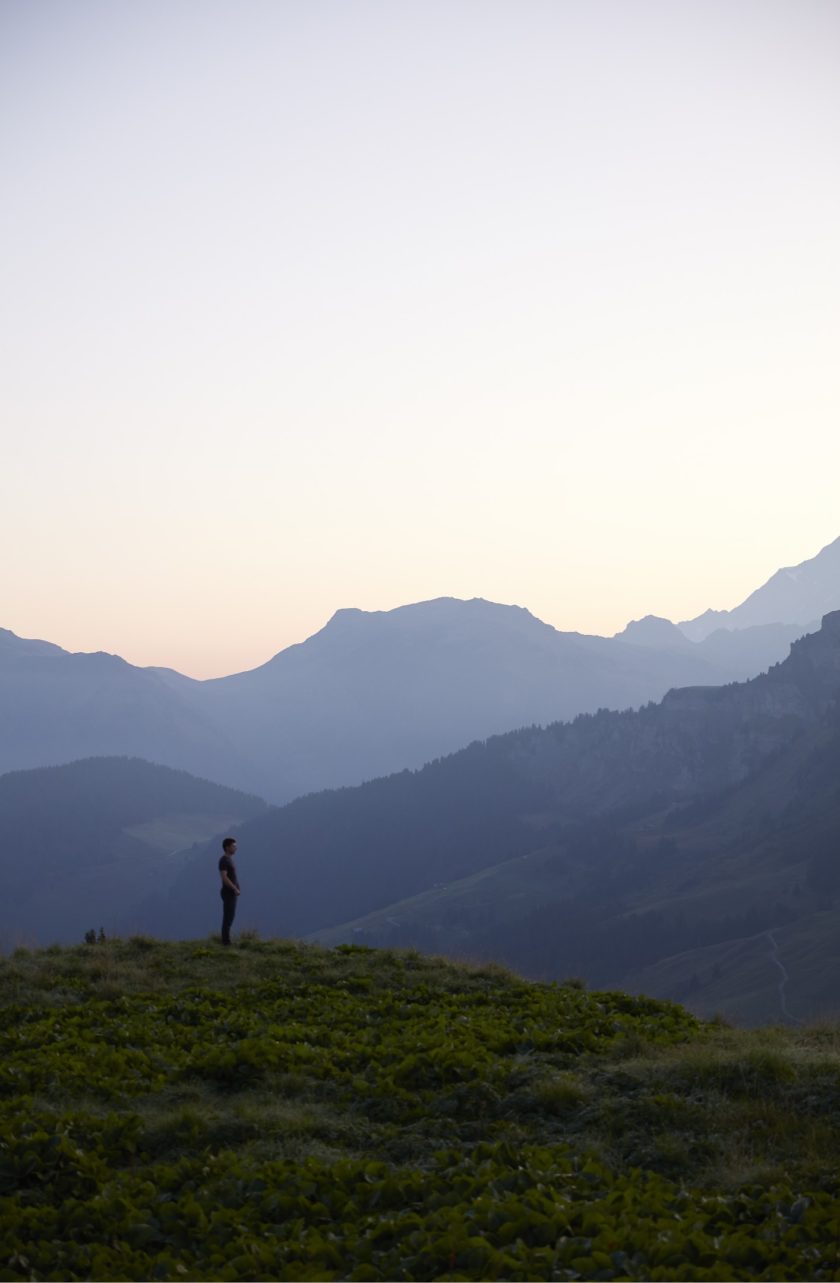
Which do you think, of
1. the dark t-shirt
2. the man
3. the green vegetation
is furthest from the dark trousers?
the green vegetation

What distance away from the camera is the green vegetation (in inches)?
462

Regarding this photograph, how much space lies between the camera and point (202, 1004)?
77.1ft

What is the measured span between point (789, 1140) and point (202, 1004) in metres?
12.8

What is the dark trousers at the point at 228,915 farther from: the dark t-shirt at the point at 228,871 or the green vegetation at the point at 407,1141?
the green vegetation at the point at 407,1141

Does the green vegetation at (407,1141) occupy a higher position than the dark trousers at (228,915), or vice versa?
the dark trousers at (228,915)

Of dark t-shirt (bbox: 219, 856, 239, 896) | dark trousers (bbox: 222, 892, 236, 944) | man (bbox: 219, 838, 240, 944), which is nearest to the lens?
dark trousers (bbox: 222, 892, 236, 944)

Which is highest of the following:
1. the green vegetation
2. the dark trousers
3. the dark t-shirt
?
the dark t-shirt

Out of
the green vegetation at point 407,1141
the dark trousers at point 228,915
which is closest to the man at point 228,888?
the dark trousers at point 228,915

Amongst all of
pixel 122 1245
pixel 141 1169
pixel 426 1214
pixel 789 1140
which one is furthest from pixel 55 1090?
pixel 789 1140

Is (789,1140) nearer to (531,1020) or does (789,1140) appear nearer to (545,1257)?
(545,1257)

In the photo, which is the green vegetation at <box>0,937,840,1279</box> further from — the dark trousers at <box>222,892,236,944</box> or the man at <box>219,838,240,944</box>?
the man at <box>219,838,240,944</box>

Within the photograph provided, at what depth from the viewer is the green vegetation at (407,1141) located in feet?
38.5

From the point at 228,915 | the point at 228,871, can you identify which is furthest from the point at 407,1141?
the point at 228,871

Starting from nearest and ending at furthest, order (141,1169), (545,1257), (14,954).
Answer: (545,1257), (141,1169), (14,954)
